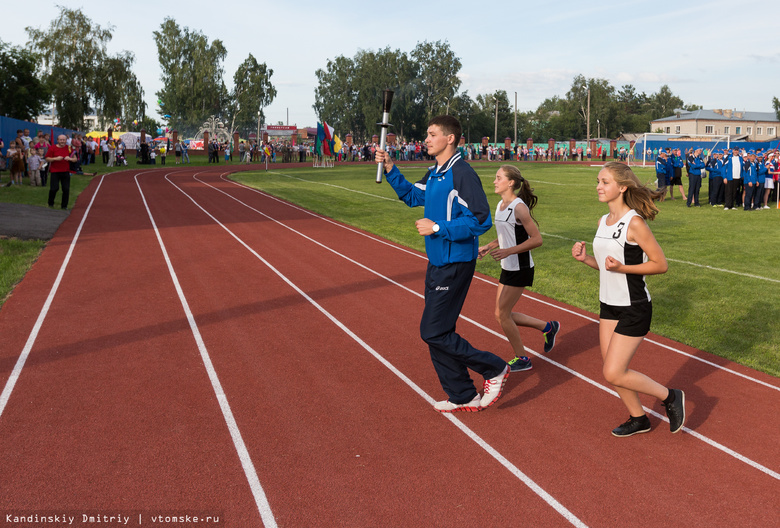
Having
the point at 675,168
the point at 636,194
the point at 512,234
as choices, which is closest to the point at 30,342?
the point at 512,234

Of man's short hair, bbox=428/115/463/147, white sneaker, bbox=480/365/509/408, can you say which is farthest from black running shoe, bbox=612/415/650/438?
man's short hair, bbox=428/115/463/147

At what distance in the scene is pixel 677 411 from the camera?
4.76 metres

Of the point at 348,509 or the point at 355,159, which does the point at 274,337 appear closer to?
the point at 348,509

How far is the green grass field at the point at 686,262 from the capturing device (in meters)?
7.91

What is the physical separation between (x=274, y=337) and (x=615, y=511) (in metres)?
4.52

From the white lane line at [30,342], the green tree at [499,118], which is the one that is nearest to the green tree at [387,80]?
the green tree at [499,118]

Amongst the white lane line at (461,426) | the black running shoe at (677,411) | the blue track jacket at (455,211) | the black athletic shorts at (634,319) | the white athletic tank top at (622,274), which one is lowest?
the white lane line at (461,426)

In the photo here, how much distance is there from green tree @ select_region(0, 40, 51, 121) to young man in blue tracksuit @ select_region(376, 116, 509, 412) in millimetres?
53817

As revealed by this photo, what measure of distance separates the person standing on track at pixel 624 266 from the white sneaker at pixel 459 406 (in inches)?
45.0

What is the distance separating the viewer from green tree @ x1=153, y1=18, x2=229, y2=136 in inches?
2790

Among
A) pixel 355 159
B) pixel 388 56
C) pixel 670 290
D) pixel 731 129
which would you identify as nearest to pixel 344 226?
pixel 670 290

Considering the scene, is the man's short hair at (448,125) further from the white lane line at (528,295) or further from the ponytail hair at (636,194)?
the white lane line at (528,295)

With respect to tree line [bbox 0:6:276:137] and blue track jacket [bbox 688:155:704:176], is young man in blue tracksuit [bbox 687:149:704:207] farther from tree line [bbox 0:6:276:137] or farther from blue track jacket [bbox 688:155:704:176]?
tree line [bbox 0:6:276:137]

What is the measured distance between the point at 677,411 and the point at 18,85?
2256 inches
